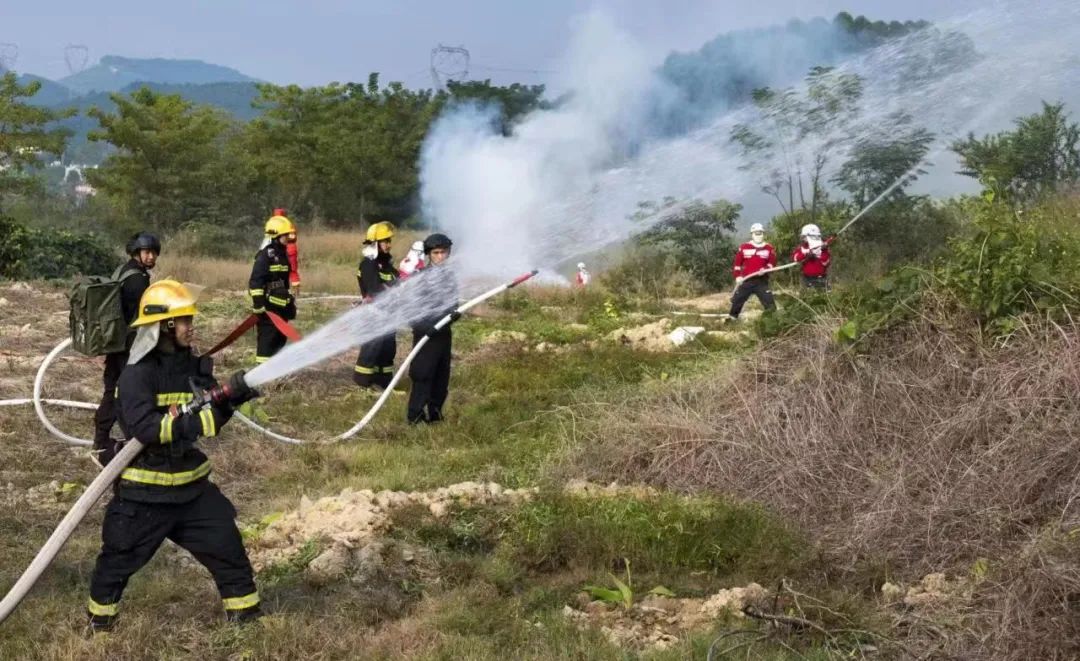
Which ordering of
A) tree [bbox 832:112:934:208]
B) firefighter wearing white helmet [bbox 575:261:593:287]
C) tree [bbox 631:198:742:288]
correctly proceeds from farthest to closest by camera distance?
tree [bbox 631:198:742:288] < firefighter wearing white helmet [bbox 575:261:593:287] < tree [bbox 832:112:934:208]

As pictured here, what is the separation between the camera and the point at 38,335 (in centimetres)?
1377

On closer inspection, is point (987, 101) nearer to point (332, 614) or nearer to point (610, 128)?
point (610, 128)

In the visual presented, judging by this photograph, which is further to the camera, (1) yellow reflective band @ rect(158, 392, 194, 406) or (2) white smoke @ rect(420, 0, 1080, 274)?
(2) white smoke @ rect(420, 0, 1080, 274)

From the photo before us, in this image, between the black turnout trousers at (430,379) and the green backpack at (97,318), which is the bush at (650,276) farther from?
the green backpack at (97,318)

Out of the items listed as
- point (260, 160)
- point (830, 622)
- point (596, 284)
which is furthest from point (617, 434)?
point (260, 160)

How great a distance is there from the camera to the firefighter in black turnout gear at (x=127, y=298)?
24.6 ft

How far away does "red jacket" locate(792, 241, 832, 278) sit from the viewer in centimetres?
1485

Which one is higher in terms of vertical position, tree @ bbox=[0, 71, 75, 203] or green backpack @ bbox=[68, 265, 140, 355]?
tree @ bbox=[0, 71, 75, 203]

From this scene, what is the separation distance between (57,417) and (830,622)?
7.13 m

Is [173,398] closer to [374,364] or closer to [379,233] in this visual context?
[379,233]

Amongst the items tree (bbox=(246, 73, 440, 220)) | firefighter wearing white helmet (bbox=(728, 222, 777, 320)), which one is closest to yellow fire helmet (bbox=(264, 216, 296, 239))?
firefighter wearing white helmet (bbox=(728, 222, 777, 320))

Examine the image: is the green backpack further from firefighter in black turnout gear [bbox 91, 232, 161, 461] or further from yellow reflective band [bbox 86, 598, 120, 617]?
yellow reflective band [bbox 86, 598, 120, 617]

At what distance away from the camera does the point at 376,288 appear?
36.6 ft

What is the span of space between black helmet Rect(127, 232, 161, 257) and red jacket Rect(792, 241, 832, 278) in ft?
30.6
